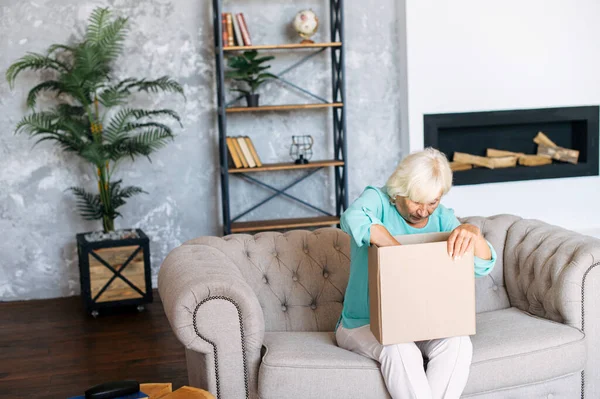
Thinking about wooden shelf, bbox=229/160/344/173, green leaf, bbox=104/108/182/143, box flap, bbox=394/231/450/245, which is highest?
green leaf, bbox=104/108/182/143

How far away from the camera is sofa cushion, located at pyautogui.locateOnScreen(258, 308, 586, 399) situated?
2459 millimetres

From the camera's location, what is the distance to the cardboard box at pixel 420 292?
2.32m

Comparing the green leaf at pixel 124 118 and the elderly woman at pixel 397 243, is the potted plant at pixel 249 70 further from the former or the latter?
the elderly woman at pixel 397 243

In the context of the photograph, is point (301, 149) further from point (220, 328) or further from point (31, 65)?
point (220, 328)

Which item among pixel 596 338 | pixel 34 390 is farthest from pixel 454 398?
pixel 34 390

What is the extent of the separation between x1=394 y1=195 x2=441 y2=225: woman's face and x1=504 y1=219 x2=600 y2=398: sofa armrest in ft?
1.72

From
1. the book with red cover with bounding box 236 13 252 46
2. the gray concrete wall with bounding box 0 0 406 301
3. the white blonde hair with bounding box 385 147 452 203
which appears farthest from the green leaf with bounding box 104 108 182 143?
the white blonde hair with bounding box 385 147 452 203

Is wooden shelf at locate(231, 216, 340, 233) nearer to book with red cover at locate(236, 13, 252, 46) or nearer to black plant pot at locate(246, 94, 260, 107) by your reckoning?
black plant pot at locate(246, 94, 260, 107)

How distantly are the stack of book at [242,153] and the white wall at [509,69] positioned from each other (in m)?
1.09

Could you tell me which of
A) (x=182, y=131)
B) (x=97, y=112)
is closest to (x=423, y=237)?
(x=97, y=112)

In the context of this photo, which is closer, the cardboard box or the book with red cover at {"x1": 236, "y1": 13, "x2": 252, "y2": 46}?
the cardboard box

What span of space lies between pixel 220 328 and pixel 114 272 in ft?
7.24

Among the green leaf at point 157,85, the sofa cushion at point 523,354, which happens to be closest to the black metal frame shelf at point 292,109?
the green leaf at point 157,85

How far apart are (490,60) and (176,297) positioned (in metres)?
3.41
